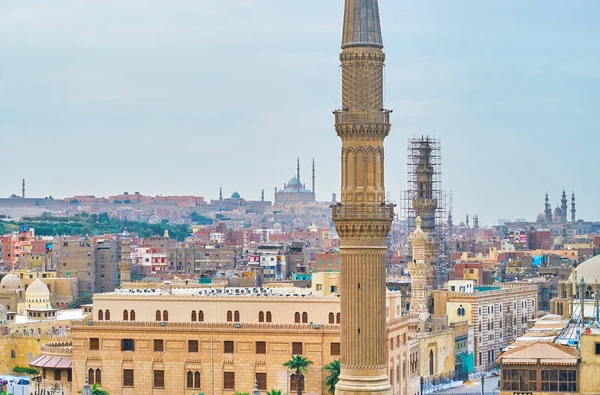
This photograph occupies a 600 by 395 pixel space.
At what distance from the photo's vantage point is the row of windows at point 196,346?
56188mm

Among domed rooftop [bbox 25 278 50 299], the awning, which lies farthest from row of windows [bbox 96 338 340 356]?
domed rooftop [bbox 25 278 50 299]

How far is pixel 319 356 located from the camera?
184 feet

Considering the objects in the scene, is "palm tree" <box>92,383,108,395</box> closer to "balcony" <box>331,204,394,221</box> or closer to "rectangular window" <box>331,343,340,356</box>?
"rectangular window" <box>331,343,340,356</box>

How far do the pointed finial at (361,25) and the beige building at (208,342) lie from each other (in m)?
16.0

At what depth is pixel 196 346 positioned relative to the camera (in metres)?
57.0

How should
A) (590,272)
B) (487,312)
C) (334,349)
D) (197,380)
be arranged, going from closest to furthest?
(334,349) → (197,380) → (590,272) → (487,312)

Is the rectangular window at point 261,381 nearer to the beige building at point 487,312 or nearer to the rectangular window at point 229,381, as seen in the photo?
the rectangular window at point 229,381

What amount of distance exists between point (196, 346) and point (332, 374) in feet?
18.6

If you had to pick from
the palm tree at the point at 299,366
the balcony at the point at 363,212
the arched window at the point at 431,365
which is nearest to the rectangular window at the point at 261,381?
the palm tree at the point at 299,366

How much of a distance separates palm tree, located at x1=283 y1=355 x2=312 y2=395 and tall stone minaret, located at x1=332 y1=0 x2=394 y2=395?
13.4m

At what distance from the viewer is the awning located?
194 ft

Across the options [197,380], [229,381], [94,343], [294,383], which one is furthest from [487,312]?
[94,343]

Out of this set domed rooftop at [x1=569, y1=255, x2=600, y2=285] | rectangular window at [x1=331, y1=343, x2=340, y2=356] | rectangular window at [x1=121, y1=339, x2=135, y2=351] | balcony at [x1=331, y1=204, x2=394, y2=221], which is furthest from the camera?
domed rooftop at [x1=569, y1=255, x2=600, y2=285]

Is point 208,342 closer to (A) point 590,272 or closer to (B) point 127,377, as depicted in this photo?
(B) point 127,377
